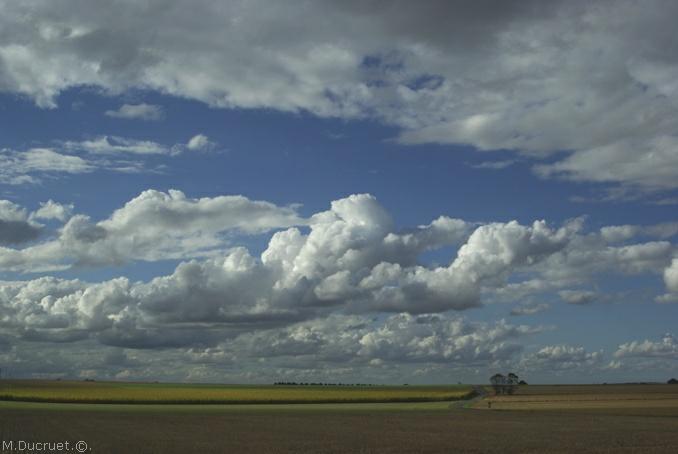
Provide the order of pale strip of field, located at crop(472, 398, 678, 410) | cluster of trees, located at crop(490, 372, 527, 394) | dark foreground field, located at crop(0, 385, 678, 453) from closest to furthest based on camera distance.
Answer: dark foreground field, located at crop(0, 385, 678, 453)
pale strip of field, located at crop(472, 398, 678, 410)
cluster of trees, located at crop(490, 372, 527, 394)

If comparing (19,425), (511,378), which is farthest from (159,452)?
(511,378)

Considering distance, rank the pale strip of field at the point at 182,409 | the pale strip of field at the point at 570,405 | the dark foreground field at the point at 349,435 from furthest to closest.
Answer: the pale strip of field at the point at 570,405 < the pale strip of field at the point at 182,409 < the dark foreground field at the point at 349,435

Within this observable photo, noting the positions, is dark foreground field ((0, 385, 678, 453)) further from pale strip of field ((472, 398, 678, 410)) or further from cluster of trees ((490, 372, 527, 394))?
cluster of trees ((490, 372, 527, 394))

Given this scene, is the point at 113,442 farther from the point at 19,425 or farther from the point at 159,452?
the point at 19,425

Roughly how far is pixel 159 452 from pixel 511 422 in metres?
39.5

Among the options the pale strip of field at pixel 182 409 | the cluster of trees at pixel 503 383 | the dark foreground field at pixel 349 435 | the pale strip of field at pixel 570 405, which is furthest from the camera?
the cluster of trees at pixel 503 383

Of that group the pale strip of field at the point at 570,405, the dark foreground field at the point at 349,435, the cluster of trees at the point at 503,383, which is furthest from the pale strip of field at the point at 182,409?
the cluster of trees at the point at 503,383

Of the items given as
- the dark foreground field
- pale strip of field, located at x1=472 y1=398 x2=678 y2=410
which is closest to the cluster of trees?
pale strip of field, located at x1=472 y1=398 x2=678 y2=410

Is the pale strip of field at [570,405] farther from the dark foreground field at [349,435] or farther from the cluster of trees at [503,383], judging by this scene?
the cluster of trees at [503,383]

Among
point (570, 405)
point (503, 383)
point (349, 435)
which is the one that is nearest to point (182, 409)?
point (349, 435)

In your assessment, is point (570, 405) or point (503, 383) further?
point (503, 383)

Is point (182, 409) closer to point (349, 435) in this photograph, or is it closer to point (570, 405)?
point (349, 435)

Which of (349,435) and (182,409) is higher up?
(349,435)

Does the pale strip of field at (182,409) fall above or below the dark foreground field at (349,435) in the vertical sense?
below
